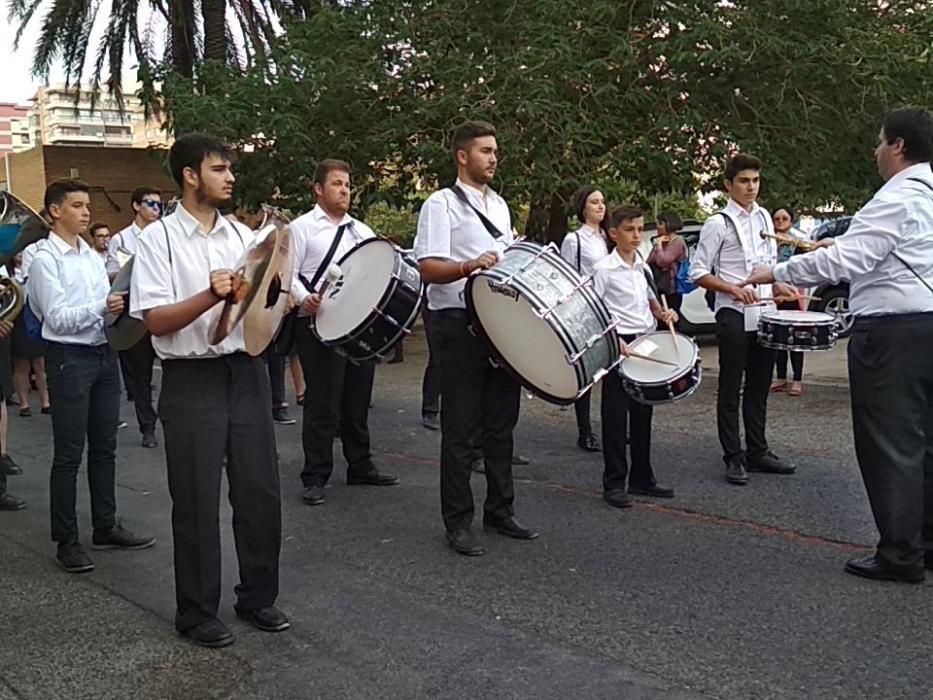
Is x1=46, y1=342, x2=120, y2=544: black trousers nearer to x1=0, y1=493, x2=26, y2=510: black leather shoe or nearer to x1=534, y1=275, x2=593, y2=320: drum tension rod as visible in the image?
x1=0, y1=493, x2=26, y2=510: black leather shoe

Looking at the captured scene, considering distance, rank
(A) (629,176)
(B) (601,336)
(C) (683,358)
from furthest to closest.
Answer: (A) (629,176) < (C) (683,358) < (B) (601,336)

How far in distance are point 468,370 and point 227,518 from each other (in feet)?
6.08

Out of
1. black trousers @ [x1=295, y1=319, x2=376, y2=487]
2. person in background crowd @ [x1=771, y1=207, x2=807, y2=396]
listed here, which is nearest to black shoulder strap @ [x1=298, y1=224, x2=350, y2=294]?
black trousers @ [x1=295, y1=319, x2=376, y2=487]

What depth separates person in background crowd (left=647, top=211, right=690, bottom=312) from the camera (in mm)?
11609

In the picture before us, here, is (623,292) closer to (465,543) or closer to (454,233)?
(454,233)

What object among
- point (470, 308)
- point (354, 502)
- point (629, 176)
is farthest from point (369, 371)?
point (629, 176)

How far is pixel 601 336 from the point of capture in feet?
16.2

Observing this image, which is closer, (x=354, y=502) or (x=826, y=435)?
(x=354, y=502)

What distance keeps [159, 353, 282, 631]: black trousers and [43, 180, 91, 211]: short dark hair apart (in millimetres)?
1551

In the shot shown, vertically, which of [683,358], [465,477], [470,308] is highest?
[470,308]

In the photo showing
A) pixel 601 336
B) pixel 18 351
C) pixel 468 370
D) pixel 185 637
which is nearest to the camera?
pixel 185 637

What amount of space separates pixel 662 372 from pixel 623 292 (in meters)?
0.69

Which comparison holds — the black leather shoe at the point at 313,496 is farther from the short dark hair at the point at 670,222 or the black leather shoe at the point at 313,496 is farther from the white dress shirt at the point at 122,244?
the short dark hair at the point at 670,222

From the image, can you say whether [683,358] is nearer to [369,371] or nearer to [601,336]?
[601,336]
